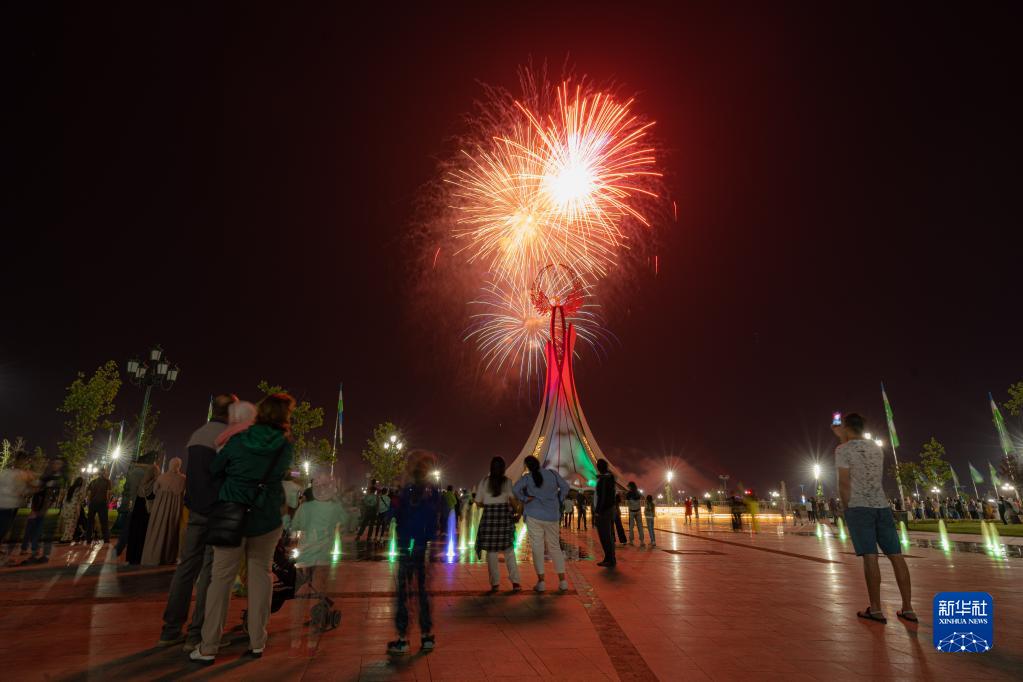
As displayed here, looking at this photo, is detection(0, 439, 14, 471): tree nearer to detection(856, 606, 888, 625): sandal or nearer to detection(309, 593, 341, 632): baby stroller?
detection(309, 593, 341, 632): baby stroller

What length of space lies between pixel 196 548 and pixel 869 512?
714 centimetres

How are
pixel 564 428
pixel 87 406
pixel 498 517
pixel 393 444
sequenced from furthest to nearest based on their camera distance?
pixel 393 444 → pixel 564 428 → pixel 87 406 → pixel 498 517

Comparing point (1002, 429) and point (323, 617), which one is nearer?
point (323, 617)

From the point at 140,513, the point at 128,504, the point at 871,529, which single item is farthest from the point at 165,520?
the point at 871,529

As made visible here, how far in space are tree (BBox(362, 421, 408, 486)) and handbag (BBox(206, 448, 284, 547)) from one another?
6313 centimetres

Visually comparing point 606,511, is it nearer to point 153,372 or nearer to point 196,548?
point 196,548

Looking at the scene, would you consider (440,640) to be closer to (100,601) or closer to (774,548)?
(100,601)

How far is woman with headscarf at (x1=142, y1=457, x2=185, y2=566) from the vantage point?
29.5 ft

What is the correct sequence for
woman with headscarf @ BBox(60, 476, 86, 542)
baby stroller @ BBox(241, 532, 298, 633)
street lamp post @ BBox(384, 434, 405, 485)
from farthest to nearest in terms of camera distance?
1. street lamp post @ BBox(384, 434, 405, 485)
2. woman with headscarf @ BBox(60, 476, 86, 542)
3. baby stroller @ BBox(241, 532, 298, 633)

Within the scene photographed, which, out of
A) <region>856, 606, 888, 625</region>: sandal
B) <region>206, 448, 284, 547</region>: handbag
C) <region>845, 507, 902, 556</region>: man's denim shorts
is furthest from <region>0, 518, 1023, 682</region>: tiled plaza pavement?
<region>206, 448, 284, 547</region>: handbag

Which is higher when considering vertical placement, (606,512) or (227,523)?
(227,523)

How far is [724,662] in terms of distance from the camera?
14.8ft

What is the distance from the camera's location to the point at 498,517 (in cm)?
809

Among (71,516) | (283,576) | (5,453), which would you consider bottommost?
(283,576)
